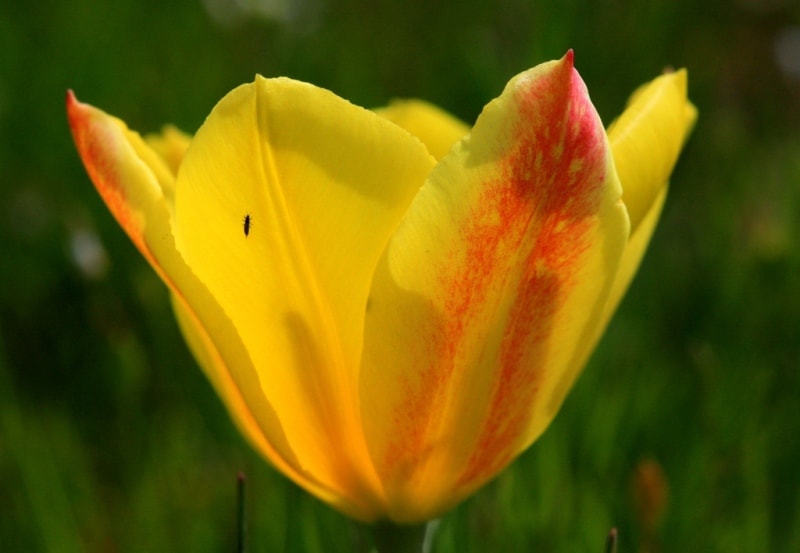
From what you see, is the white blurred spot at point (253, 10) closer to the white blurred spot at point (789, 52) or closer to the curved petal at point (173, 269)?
the white blurred spot at point (789, 52)

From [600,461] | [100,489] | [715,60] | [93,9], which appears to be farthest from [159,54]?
[600,461]

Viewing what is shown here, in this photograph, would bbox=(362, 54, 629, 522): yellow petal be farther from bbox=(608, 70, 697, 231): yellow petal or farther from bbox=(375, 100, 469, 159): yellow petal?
bbox=(375, 100, 469, 159): yellow petal

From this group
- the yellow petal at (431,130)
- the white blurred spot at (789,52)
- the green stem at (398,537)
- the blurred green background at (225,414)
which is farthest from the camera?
the white blurred spot at (789,52)

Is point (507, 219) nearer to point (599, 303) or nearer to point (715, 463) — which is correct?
point (599, 303)

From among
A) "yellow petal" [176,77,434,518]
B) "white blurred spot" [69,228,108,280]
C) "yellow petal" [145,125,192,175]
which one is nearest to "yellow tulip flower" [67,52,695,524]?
"yellow petal" [176,77,434,518]

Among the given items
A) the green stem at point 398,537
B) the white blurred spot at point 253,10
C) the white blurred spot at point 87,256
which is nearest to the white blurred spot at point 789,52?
the white blurred spot at point 253,10

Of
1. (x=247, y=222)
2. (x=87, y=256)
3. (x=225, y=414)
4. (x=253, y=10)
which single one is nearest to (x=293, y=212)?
(x=247, y=222)

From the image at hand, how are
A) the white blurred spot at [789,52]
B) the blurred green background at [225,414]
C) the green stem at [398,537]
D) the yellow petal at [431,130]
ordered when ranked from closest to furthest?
the green stem at [398,537] → the yellow petal at [431,130] → the blurred green background at [225,414] → the white blurred spot at [789,52]
